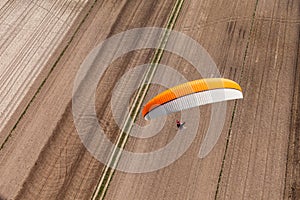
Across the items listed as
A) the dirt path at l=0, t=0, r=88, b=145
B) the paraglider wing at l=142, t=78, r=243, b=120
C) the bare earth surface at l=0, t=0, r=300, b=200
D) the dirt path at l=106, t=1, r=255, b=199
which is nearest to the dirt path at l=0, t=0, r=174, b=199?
the bare earth surface at l=0, t=0, r=300, b=200

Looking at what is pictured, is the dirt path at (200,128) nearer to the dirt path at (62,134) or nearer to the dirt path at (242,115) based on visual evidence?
the dirt path at (242,115)

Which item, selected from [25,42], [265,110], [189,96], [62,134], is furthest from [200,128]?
[25,42]

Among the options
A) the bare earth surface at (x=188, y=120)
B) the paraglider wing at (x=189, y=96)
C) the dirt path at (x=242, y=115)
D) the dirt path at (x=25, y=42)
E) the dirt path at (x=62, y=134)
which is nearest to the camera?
the paraglider wing at (x=189, y=96)

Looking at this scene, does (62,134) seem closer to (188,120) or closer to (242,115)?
(188,120)

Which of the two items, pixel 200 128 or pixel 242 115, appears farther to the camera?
pixel 242 115

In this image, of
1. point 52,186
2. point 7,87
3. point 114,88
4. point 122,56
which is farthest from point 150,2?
point 52,186

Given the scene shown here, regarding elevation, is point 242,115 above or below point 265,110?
below

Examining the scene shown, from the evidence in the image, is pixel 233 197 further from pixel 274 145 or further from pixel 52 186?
pixel 52 186

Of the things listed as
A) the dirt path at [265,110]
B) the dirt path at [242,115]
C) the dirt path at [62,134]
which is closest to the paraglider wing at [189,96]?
the dirt path at [242,115]
